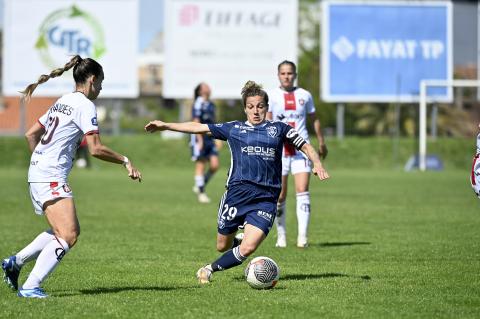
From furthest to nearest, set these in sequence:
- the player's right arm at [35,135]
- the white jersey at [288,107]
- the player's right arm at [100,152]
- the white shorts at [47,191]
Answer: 1. the white jersey at [288,107]
2. the player's right arm at [35,135]
3. the white shorts at [47,191]
4. the player's right arm at [100,152]

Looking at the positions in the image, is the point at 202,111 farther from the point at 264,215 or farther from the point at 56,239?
the point at 56,239

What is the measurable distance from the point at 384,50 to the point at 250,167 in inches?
1259

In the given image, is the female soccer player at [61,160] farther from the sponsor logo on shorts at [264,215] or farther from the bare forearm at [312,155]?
the bare forearm at [312,155]

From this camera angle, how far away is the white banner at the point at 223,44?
38719 millimetres

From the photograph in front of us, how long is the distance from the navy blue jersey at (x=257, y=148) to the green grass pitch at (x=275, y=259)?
96 cm

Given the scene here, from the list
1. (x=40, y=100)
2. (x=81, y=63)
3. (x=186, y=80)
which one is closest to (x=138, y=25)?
(x=186, y=80)

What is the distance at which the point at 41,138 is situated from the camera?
7.83 metres

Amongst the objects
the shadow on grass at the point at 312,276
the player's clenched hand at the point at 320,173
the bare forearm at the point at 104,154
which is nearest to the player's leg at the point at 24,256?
the bare forearm at the point at 104,154

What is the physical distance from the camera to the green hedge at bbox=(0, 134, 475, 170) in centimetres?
3672

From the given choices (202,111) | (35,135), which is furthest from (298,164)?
(202,111)

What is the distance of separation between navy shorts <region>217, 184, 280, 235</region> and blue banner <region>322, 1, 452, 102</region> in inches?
1195

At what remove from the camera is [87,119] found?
25.0ft

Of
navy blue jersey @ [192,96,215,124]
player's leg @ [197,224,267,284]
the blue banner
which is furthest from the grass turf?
the blue banner

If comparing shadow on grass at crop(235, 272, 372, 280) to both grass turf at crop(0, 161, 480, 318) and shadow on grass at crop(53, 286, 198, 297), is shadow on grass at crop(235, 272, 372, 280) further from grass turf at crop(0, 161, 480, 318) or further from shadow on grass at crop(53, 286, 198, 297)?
shadow on grass at crop(53, 286, 198, 297)
